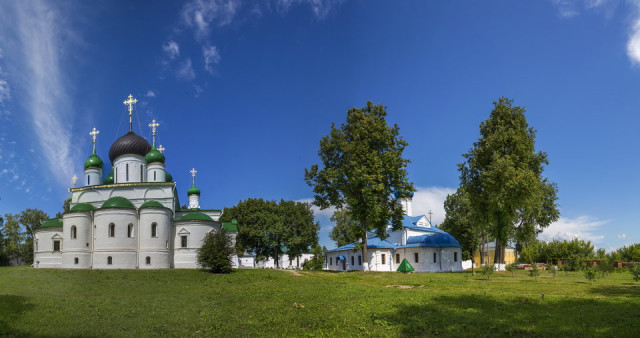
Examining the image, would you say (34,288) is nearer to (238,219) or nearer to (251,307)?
(251,307)

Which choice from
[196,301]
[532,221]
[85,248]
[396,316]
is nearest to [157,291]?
[196,301]

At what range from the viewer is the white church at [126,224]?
3372cm

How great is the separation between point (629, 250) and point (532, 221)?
2075 centimetres

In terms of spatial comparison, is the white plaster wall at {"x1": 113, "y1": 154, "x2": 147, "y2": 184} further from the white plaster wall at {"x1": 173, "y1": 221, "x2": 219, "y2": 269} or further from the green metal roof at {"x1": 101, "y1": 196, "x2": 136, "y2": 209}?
the white plaster wall at {"x1": 173, "y1": 221, "x2": 219, "y2": 269}

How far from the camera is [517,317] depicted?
11.4 metres

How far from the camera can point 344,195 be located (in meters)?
33.2

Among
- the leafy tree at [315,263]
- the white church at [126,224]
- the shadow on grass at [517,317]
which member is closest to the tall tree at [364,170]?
the white church at [126,224]

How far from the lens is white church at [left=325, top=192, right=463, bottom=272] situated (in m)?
44.1

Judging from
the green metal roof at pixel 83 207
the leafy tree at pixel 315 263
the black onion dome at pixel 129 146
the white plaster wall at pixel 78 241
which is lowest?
the leafy tree at pixel 315 263

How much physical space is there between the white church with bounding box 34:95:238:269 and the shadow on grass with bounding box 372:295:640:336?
26410 millimetres

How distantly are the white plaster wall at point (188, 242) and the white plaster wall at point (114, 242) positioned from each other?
3.36 m

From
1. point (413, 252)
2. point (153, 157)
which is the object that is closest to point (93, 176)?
point (153, 157)

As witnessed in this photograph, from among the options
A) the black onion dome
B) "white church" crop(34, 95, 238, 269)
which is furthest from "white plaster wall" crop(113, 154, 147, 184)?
the black onion dome

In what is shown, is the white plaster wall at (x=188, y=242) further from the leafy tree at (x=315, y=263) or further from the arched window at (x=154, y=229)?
the leafy tree at (x=315, y=263)
